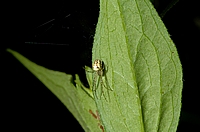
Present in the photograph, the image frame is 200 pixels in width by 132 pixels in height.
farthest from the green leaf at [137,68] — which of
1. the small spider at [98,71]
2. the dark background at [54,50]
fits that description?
→ the dark background at [54,50]

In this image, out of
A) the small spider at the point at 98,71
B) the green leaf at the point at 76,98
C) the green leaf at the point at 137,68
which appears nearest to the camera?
the green leaf at the point at 137,68

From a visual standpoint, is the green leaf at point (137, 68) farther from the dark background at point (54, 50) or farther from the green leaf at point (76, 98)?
the dark background at point (54, 50)

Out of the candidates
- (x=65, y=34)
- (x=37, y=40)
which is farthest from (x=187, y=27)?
(x=37, y=40)

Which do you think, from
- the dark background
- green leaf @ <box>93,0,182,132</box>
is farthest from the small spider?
the dark background

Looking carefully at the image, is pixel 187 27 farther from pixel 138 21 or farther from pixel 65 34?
pixel 138 21

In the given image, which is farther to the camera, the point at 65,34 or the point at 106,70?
the point at 65,34

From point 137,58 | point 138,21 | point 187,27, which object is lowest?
point 187,27

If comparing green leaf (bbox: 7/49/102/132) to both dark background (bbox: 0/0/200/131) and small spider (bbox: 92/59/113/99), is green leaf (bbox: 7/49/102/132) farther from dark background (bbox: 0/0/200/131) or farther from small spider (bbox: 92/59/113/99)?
dark background (bbox: 0/0/200/131)
